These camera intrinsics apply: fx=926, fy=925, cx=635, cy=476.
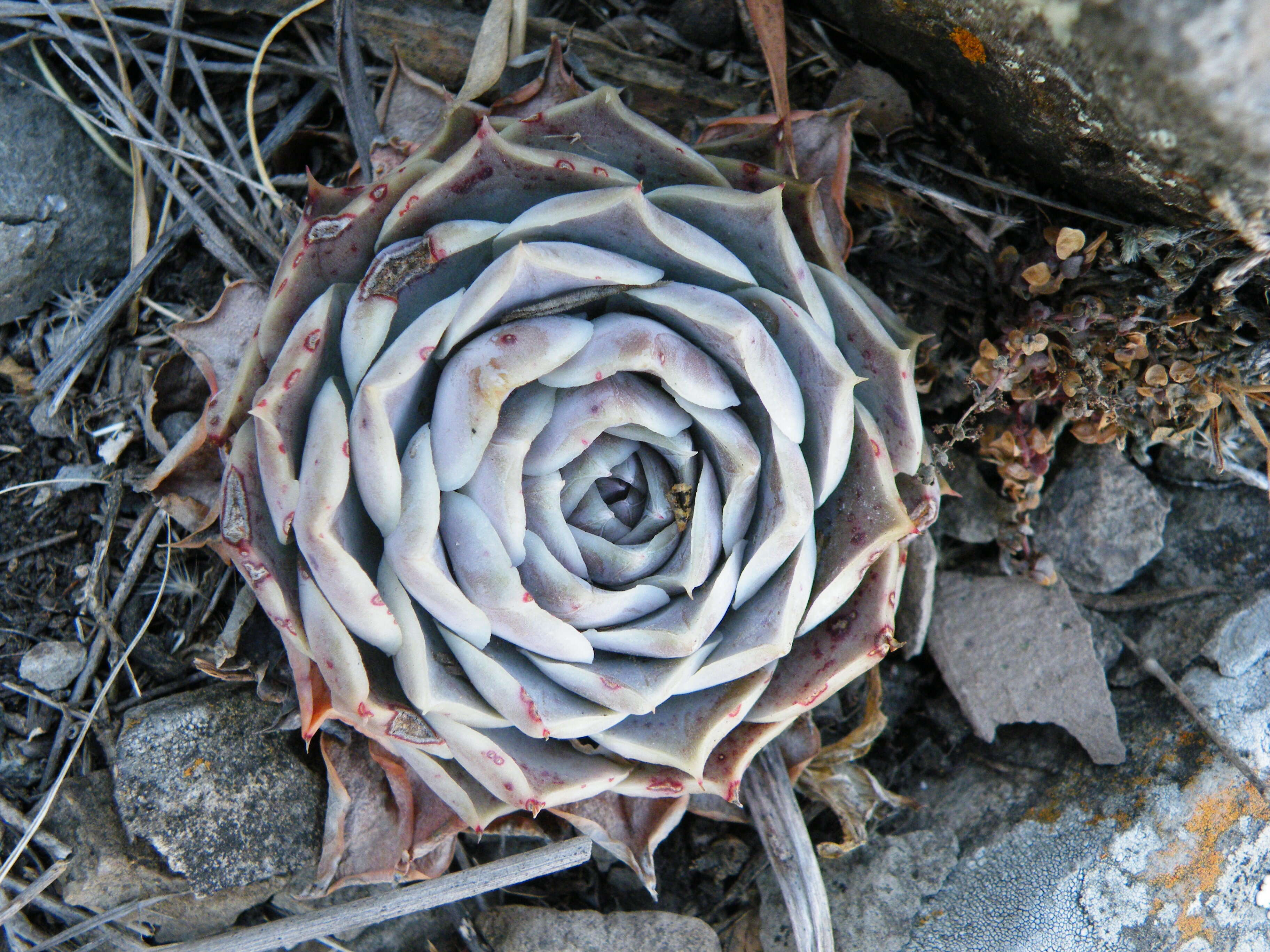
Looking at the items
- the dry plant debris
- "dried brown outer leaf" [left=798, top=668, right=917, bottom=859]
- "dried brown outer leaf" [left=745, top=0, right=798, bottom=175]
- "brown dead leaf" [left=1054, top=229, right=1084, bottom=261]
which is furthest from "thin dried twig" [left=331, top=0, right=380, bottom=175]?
"dried brown outer leaf" [left=798, top=668, right=917, bottom=859]

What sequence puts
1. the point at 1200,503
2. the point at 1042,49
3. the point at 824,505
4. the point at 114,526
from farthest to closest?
the point at 1200,503 → the point at 114,526 → the point at 824,505 → the point at 1042,49

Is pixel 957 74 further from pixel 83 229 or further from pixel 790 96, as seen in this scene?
pixel 83 229

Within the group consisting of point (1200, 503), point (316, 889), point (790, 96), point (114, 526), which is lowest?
point (316, 889)

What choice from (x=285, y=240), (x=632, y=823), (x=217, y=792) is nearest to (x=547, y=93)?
(x=285, y=240)

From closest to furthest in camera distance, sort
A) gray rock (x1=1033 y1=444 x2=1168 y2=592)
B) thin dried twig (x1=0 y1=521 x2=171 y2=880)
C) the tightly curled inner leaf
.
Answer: the tightly curled inner leaf
thin dried twig (x1=0 y1=521 x2=171 y2=880)
gray rock (x1=1033 y1=444 x2=1168 y2=592)

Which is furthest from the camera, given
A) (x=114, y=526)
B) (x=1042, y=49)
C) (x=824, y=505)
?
(x=114, y=526)

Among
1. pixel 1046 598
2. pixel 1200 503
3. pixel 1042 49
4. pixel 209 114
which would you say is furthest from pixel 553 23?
pixel 1200 503

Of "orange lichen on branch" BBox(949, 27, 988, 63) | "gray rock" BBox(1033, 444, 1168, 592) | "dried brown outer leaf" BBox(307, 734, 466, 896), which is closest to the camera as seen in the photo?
"orange lichen on branch" BBox(949, 27, 988, 63)

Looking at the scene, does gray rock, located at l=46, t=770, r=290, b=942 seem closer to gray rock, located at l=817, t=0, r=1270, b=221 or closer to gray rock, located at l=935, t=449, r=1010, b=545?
gray rock, located at l=935, t=449, r=1010, b=545
